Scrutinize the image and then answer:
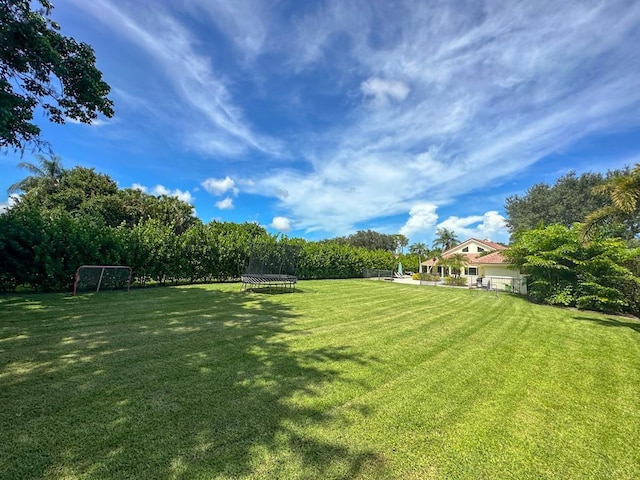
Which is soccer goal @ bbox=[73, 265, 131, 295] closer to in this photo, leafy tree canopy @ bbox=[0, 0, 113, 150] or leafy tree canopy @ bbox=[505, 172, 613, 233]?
leafy tree canopy @ bbox=[0, 0, 113, 150]

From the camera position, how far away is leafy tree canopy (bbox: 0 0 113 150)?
653 centimetres

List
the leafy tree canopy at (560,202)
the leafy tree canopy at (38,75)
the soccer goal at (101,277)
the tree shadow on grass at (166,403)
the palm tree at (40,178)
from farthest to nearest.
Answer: the leafy tree canopy at (560,202), the palm tree at (40,178), the soccer goal at (101,277), the leafy tree canopy at (38,75), the tree shadow on grass at (166,403)

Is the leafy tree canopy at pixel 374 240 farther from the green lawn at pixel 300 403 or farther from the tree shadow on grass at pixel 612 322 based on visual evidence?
the green lawn at pixel 300 403

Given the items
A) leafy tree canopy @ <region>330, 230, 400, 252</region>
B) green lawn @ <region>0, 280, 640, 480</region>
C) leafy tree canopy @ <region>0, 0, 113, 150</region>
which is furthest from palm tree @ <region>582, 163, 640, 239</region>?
leafy tree canopy @ <region>330, 230, 400, 252</region>

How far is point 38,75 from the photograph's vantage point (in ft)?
24.9

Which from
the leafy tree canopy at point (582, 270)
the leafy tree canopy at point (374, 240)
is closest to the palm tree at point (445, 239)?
the leafy tree canopy at point (374, 240)

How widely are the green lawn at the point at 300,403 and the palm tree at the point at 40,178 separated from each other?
2769cm


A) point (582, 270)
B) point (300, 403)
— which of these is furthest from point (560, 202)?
point (300, 403)

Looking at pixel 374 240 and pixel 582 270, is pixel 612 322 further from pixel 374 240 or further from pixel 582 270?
pixel 374 240

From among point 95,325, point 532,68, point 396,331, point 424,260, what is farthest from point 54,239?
point 424,260

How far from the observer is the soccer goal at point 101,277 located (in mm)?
9297

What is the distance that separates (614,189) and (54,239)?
57.5 feet

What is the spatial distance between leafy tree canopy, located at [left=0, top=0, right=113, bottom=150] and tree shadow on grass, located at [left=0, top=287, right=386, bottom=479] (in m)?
5.36

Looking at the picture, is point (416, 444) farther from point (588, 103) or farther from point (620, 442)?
point (588, 103)
